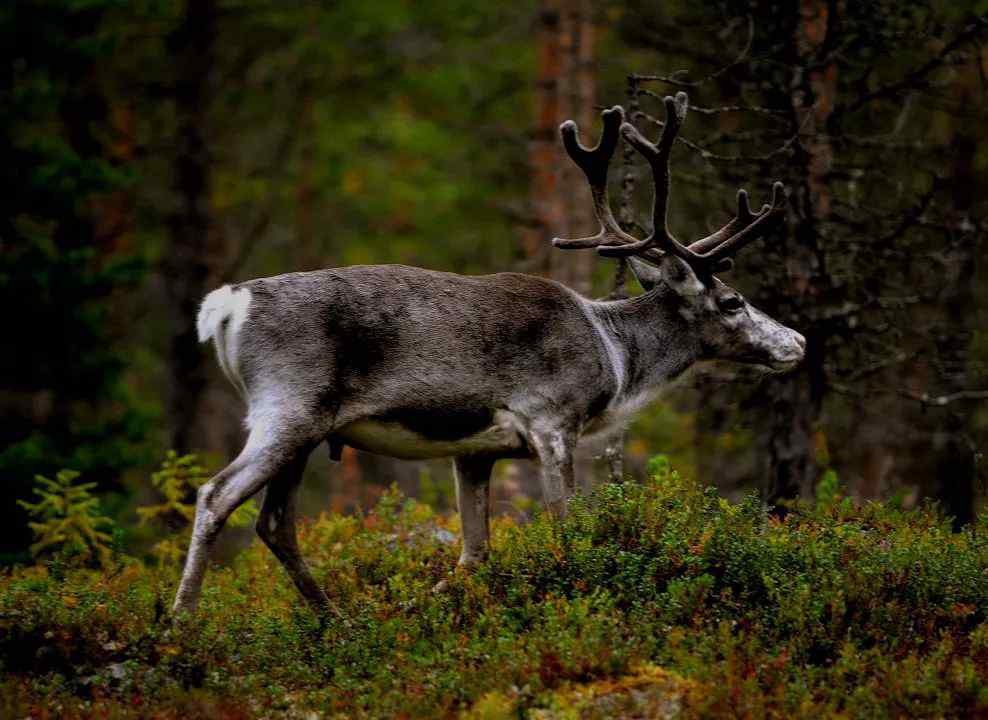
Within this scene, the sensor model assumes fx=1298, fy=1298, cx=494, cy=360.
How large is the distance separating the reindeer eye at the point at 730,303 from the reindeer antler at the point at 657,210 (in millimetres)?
251

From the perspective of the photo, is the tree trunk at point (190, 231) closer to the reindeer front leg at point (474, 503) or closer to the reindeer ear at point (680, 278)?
the reindeer front leg at point (474, 503)

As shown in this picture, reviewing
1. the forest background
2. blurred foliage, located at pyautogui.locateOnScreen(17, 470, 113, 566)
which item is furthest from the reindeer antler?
blurred foliage, located at pyautogui.locateOnScreen(17, 470, 113, 566)

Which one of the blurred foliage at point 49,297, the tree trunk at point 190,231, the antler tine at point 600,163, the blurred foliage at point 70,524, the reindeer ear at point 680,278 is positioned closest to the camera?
the antler tine at point 600,163

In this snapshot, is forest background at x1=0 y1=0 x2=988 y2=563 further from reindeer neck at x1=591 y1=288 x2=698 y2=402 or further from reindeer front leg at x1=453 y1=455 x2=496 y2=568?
reindeer front leg at x1=453 y1=455 x2=496 y2=568

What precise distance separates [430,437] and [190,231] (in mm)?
8351

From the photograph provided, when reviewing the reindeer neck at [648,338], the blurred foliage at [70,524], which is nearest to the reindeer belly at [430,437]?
the reindeer neck at [648,338]

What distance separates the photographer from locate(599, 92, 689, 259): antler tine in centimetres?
872

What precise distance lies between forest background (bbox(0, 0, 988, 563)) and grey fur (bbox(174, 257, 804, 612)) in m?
0.90

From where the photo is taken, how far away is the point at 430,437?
837 cm

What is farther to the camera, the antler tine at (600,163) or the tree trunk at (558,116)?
the tree trunk at (558,116)

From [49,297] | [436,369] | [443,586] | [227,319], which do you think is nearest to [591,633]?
[443,586]

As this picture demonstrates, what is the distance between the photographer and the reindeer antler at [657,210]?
8859mm

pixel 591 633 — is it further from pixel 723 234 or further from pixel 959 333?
pixel 959 333

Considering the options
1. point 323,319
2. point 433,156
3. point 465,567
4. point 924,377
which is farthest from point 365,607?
point 433,156
